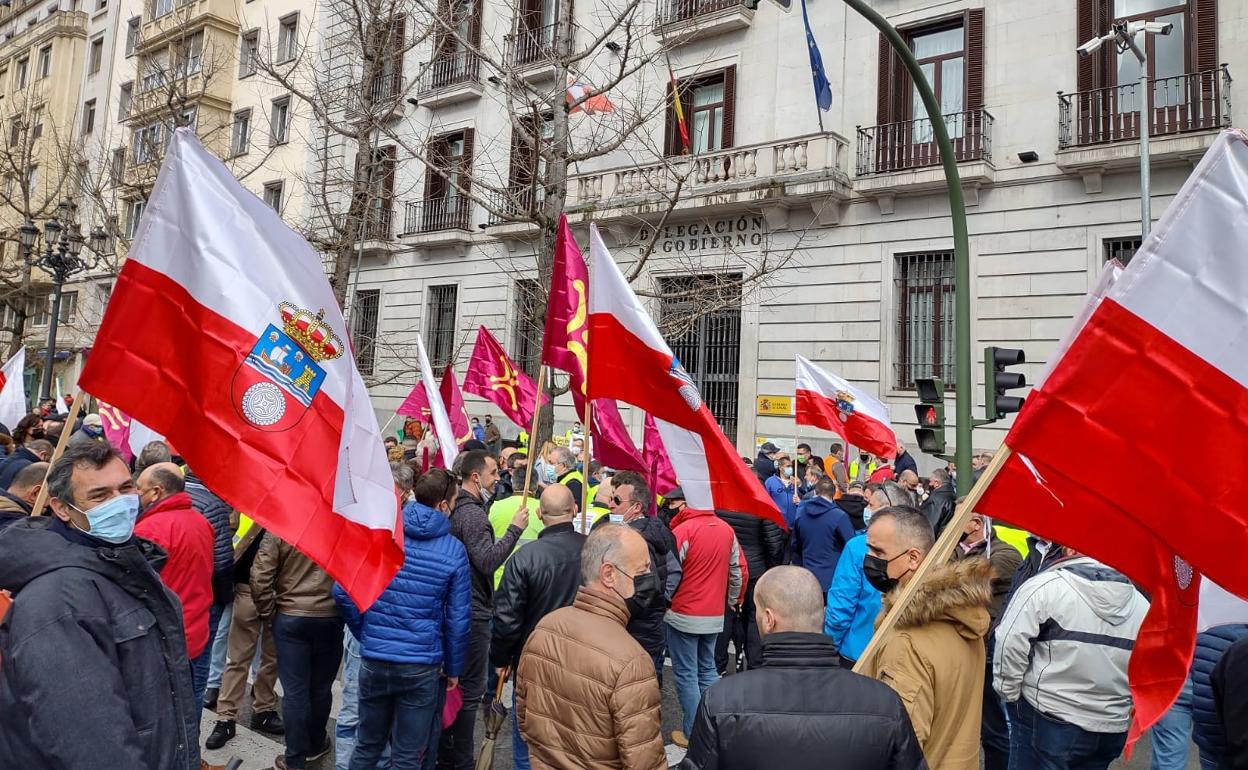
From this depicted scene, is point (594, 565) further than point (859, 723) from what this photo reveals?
Yes

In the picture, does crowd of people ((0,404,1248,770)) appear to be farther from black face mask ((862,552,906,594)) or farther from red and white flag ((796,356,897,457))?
red and white flag ((796,356,897,457))

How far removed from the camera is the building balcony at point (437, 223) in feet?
75.2

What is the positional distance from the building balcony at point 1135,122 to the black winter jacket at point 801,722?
13731mm

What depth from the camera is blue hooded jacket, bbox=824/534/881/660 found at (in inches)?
201

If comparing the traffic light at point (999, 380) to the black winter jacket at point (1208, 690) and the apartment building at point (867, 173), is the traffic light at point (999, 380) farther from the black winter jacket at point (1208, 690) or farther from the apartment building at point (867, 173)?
the black winter jacket at point (1208, 690)

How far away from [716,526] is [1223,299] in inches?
149

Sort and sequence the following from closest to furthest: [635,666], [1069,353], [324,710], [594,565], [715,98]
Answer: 1. [1069,353]
2. [635,666]
3. [594,565]
4. [324,710]
5. [715,98]

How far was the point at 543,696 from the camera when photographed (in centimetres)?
312

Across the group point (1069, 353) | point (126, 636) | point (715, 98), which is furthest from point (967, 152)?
point (126, 636)

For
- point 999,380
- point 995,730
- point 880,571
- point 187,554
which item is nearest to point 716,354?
point 999,380

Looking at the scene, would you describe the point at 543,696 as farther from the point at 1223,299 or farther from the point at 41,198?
the point at 41,198

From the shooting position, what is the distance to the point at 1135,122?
1407 centimetres

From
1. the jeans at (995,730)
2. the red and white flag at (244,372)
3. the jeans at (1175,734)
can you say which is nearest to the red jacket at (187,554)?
the red and white flag at (244,372)

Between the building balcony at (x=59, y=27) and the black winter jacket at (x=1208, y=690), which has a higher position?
the building balcony at (x=59, y=27)
